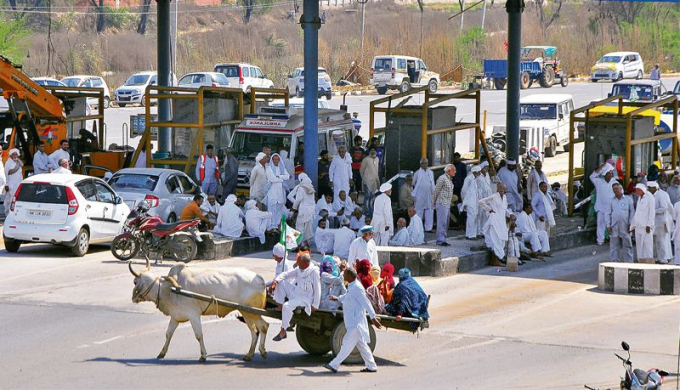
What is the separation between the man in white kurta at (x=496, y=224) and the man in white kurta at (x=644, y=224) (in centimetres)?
233

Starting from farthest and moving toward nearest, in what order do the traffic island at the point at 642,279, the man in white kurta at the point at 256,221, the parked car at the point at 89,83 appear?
the parked car at the point at 89,83 → the man in white kurta at the point at 256,221 → the traffic island at the point at 642,279

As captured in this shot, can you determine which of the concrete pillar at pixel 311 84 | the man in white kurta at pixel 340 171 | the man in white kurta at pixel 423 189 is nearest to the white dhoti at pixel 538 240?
the man in white kurta at pixel 423 189

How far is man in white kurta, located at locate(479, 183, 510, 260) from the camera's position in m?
21.5

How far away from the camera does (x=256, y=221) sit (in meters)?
22.4

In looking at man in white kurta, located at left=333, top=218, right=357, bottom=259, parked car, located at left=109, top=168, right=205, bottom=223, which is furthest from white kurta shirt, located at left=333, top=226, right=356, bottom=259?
parked car, located at left=109, top=168, right=205, bottom=223

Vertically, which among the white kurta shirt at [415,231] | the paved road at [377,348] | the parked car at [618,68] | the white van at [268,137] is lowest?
the paved road at [377,348]

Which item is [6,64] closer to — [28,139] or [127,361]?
[28,139]

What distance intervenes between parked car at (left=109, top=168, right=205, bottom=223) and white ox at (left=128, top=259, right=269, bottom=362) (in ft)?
30.1

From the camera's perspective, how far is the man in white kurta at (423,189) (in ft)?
78.7

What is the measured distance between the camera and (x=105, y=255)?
2138cm

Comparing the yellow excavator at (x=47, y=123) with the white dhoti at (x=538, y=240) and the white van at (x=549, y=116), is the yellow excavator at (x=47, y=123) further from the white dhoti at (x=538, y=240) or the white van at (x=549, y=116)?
the white van at (x=549, y=116)

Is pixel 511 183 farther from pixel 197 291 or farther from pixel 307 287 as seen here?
pixel 197 291

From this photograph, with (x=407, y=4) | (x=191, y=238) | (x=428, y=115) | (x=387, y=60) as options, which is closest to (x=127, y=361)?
(x=191, y=238)

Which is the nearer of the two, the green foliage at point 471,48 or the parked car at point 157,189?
the parked car at point 157,189
